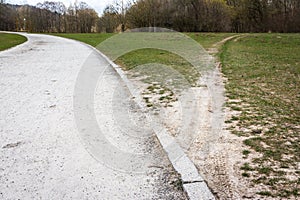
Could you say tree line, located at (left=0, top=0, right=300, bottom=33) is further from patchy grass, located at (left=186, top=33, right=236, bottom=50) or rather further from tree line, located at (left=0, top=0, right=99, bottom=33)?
patchy grass, located at (left=186, top=33, right=236, bottom=50)

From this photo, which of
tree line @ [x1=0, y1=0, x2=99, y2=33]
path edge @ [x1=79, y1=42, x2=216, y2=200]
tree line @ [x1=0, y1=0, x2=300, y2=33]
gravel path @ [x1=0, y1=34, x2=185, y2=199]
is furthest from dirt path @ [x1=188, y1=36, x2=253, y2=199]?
tree line @ [x1=0, y1=0, x2=99, y2=33]

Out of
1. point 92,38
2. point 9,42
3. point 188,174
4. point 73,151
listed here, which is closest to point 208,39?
point 92,38

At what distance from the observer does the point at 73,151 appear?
136 inches

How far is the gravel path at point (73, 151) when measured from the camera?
265 cm

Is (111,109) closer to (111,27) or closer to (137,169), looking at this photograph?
(137,169)

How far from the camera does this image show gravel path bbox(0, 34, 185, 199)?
265 cm

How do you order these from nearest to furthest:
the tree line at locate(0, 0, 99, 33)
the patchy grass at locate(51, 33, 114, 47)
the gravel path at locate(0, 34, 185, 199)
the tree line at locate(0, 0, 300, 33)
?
the gravel path at locate(0, 34, 185, 199)
the patchy grass at locate(51, 33, 114, 47)
the tree line at locate(0, 0, 300, 33)
the tree line at locate(0, 0, 99, 33)

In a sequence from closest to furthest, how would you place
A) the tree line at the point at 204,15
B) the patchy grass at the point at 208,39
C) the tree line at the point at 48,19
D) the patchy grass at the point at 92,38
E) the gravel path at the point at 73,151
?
the gravel path at the point at 73,151, the patchy grass at the point at 208,39, the patchy grass at the point at 92,38, the tree line at the point at 204,15, the tree line at the point at 48,19

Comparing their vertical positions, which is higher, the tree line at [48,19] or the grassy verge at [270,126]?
the tree line at [48,19]

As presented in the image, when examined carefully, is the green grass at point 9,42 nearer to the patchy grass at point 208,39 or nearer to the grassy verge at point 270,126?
the patchy grass at point 208,39

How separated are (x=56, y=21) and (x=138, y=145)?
60789mm

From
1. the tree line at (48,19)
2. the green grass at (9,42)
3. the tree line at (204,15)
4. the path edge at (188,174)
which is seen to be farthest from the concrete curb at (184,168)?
the tree line at (48,19)

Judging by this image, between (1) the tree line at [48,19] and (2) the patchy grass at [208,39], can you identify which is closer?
(2) the patchy grass at [208,39]

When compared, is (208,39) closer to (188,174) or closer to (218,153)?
(218,153)
